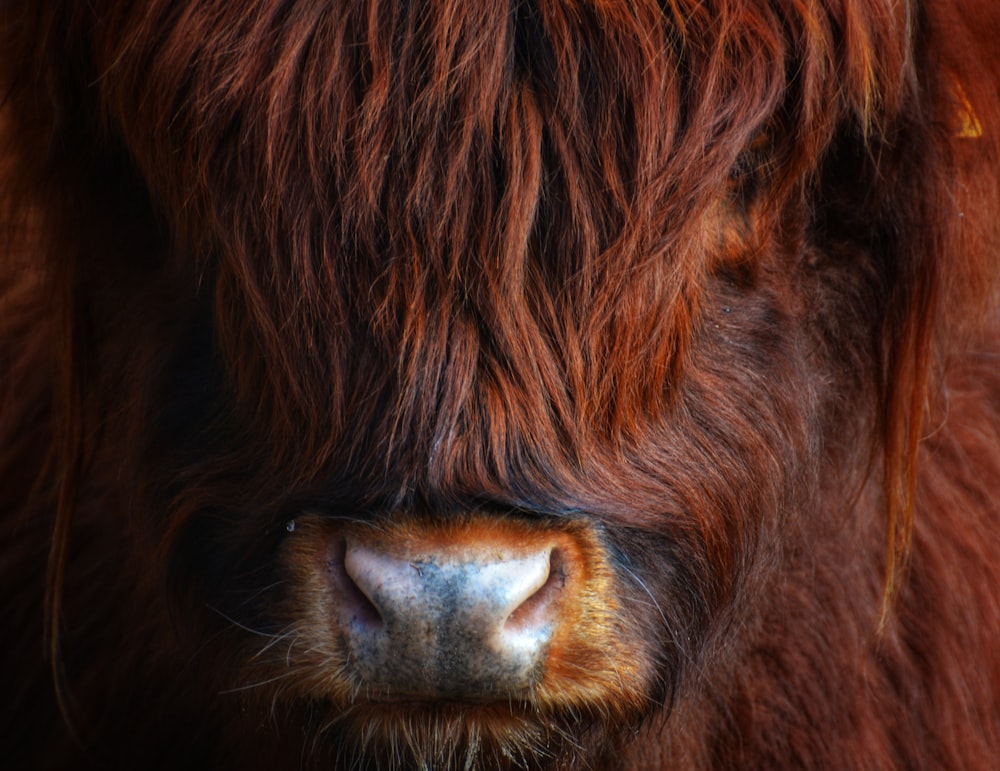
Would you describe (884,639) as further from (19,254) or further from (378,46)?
(19,254)

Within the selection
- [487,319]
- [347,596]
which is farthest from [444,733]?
[487,319]

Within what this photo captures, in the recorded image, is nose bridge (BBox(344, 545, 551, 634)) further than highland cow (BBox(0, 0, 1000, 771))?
No

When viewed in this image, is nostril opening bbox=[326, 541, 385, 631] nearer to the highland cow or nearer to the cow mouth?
the highland cow

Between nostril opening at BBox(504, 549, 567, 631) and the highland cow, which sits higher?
the highland cow

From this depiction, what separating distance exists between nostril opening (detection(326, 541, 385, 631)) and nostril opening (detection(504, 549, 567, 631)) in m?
0.16

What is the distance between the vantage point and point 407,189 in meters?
1.60

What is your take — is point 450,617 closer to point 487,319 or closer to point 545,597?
point 545,597

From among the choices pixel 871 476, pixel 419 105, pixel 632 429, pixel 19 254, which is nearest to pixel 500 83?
pixel 419 105

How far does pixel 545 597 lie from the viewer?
150 cm

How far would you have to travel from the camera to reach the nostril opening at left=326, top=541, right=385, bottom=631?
150cm

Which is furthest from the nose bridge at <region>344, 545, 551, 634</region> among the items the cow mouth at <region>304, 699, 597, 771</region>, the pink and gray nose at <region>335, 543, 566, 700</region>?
the cow mouth at <region>304, 699, 597, 771</region>

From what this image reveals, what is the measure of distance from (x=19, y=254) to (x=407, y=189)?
114 cm

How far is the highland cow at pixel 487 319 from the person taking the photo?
1.54 metres

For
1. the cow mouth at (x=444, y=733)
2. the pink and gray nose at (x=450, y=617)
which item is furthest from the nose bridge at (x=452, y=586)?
the cow mouth at (x=444, y=733)
